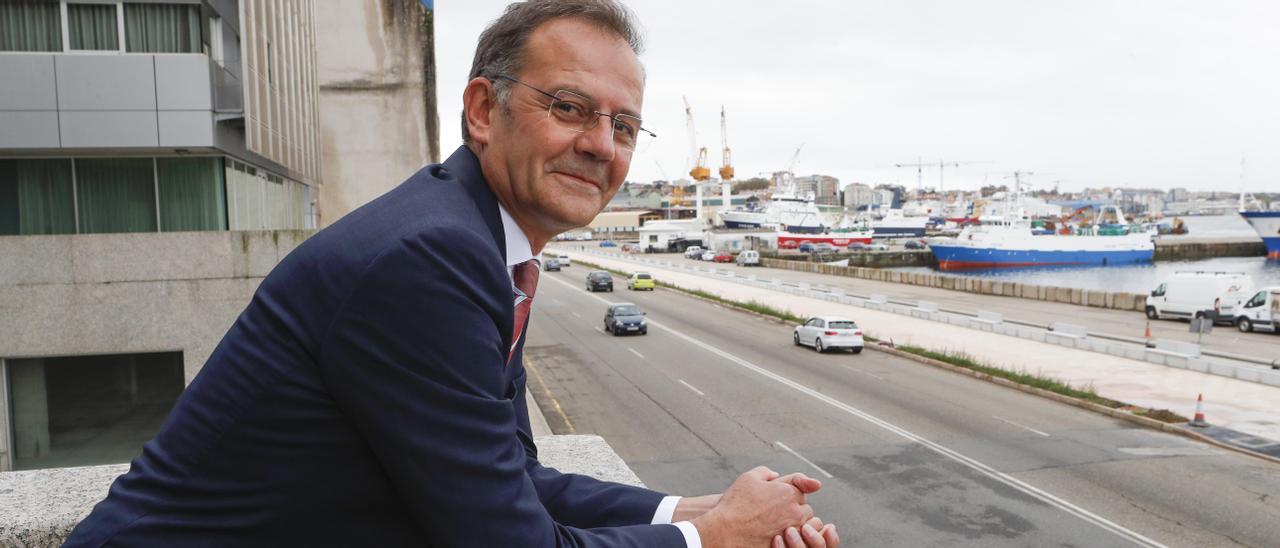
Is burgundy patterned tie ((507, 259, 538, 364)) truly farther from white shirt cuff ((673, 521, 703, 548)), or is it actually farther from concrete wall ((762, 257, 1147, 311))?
concrete wall ((762, 257, 1147, 311))

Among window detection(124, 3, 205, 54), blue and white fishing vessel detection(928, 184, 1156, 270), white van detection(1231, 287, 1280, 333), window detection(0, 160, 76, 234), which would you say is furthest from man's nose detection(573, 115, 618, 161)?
blue and white fishing vessel detection(928, 184, 1156, 270)

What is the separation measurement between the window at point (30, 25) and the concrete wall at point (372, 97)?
434 inches

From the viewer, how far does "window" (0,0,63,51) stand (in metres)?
11.2

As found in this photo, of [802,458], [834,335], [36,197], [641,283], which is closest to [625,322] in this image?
[834,335]

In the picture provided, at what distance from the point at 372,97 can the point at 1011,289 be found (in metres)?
39.6

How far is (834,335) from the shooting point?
1085 inches

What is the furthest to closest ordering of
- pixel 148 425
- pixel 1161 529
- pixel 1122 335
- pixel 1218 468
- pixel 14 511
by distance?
pixel 1122 335 → pixel 1218 468 → pixel 148 425 → pixel 1161 529 → pixel 14 511

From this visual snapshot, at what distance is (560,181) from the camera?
1982mm

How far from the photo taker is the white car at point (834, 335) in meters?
27.5

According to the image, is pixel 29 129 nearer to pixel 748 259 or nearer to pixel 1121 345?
pixel 1121 345

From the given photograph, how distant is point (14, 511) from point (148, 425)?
11.4m

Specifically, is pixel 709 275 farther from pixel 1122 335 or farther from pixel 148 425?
pixel 148 425

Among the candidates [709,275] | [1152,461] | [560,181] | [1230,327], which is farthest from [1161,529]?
[709,275]

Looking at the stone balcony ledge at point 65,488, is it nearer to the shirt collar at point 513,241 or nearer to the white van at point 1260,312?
the shirt collar at point 513,241
